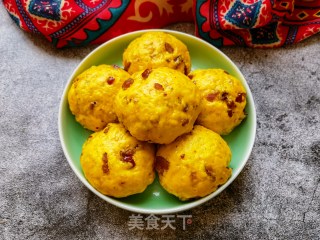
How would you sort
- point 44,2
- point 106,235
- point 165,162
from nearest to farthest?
point 165,162 < point 106,235 < point 44,2

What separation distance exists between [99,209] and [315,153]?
23.7 inches

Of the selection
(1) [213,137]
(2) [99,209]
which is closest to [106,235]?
(2) [99,209]

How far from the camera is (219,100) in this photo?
931mm

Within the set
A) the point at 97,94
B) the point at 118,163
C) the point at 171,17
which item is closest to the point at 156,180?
the point at 118,163

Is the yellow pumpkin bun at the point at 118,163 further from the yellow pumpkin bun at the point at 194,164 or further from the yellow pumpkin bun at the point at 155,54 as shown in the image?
the yellow pumpkin bun at the point at 155,54

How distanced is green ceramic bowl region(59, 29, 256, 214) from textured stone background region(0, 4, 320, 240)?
0.35 ft

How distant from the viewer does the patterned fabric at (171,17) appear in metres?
1.14

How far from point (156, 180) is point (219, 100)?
0.25 m

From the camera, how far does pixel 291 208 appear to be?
3.46 ft

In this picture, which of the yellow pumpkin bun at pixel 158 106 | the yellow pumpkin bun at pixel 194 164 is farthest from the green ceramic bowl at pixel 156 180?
the yellow pumpkin bun at pixel 158 106

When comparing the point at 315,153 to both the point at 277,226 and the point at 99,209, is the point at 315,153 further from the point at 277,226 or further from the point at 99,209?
the point at 99,209

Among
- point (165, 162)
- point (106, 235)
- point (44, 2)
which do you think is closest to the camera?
point (165, 162)

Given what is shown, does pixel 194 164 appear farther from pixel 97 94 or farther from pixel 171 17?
pixel 171 17

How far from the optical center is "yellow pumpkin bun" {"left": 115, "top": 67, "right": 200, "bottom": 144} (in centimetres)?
83
